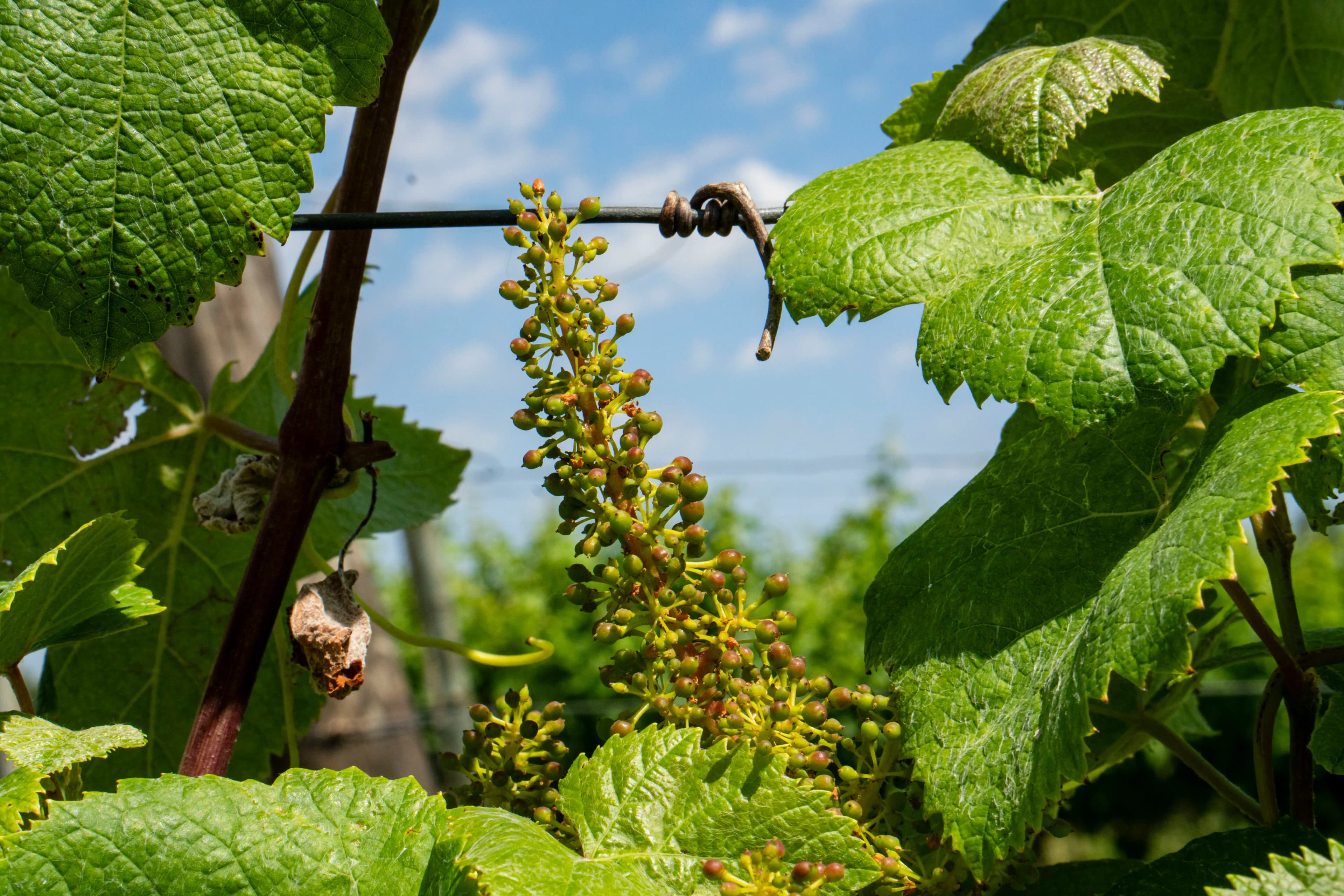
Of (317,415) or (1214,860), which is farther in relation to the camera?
(317,415)

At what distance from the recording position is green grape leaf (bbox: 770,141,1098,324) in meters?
0.85

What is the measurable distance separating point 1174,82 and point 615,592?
2.63 ft

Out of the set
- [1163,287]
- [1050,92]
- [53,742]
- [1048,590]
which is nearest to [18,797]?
[53,742]

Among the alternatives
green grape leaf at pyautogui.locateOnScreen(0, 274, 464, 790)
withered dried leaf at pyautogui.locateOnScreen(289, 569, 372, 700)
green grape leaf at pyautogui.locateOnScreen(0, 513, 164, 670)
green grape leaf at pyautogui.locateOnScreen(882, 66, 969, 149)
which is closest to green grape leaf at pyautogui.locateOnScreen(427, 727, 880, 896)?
withered dried leaf at pyautogui.locateOnScreen(289, 569, 372, 700)

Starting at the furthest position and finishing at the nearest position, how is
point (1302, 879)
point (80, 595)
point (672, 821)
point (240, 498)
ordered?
point (240, 498)
point (80, 595)
point (672, 821)
point (1302, 879)

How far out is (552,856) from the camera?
68 cm

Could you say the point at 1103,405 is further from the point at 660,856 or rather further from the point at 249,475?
the point at 249,475

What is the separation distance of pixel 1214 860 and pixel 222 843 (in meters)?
0.66

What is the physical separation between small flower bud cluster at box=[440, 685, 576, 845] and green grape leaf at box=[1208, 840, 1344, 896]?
1.45ft

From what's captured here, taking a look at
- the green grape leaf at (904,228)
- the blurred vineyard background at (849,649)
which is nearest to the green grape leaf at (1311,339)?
the green grape leaf at (904,228)

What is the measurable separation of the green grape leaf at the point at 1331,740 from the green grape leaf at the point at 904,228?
419mm

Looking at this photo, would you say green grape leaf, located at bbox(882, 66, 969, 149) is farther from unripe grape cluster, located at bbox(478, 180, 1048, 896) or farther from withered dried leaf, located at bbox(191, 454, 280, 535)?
withered dried leaf, located at bbox(191, 454, 280, 535)

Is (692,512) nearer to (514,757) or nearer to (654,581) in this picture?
(654,581)

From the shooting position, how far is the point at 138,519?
1.13 m
